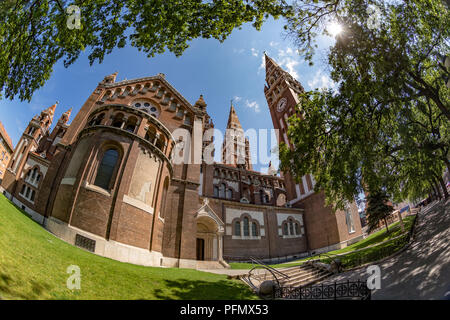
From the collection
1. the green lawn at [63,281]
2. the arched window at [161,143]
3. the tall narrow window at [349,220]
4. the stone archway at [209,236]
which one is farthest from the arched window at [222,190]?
the green lawn at [63,281]

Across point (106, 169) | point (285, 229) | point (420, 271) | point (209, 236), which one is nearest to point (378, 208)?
point (285, 229)

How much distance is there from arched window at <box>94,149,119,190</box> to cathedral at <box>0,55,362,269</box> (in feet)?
0.20

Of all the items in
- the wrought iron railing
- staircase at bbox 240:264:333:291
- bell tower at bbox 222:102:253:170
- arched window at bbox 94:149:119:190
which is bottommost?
the wrought iron railing

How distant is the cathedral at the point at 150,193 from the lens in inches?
498

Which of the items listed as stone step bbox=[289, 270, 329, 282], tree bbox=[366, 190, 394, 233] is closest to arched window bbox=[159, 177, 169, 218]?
stone step bbox=[289, 270, 329, 282]

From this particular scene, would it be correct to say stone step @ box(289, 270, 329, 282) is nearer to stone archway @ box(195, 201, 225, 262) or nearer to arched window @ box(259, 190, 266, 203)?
stone archway @ box(195, 201, 225, 262)

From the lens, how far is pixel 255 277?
1195 centimetres

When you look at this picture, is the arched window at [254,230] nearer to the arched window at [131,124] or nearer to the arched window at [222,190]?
the arched window at [222,190]

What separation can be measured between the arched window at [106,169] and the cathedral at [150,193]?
60 millimetres

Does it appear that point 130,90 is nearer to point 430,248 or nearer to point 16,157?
point 16,157

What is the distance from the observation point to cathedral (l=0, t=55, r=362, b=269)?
41.5ft

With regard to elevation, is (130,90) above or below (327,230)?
above

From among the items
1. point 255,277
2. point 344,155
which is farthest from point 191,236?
point 344,155

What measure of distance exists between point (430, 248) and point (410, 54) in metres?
8.28
